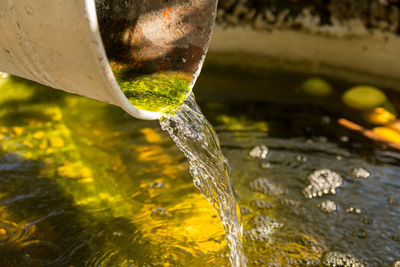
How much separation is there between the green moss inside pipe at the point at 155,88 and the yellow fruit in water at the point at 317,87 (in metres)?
0.91

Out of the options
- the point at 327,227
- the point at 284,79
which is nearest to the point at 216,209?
the point at 327,227

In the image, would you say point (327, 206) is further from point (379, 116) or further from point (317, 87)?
point (317, 87)

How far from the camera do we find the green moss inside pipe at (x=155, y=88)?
3.50ft

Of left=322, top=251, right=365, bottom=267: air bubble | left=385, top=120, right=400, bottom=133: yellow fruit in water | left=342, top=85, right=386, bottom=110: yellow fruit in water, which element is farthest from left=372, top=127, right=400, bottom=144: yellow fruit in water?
left=322, top=251, right=365, bottom=267: air bubble

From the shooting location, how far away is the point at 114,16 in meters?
1.10

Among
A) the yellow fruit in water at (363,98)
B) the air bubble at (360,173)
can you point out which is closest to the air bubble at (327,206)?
the air bubble at (360,173)

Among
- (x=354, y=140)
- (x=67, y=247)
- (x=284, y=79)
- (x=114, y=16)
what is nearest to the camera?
(x=114, y=16)

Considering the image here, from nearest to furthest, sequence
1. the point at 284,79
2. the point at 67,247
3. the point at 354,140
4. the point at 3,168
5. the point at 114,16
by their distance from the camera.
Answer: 1. the point at 114,16
2. the point at 67,247
3. the point at 3,168
4. the point at 354,140
5. the point at 284,79

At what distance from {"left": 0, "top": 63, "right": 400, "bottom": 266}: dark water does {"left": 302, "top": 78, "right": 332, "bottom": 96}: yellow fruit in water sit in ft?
0.13

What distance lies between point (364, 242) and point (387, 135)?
1.64 ft

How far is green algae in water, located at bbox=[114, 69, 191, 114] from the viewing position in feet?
3.50

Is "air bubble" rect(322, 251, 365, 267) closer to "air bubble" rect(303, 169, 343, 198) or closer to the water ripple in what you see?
"air bubble" rect(303, 169, 343, 198)

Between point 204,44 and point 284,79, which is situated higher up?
point 204,44

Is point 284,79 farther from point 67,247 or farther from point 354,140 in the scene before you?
point 67,247
